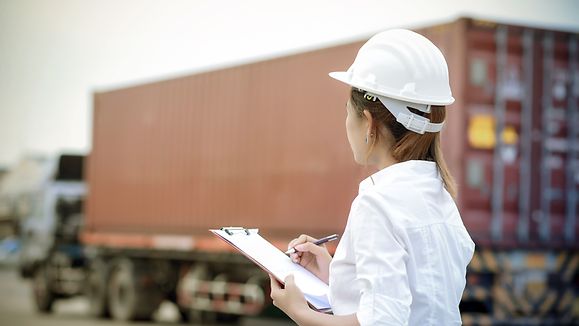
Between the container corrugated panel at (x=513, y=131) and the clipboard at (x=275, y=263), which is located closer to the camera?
the clipboard at (x=275, y=263)

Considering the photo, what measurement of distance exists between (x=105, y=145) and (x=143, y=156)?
142 cm

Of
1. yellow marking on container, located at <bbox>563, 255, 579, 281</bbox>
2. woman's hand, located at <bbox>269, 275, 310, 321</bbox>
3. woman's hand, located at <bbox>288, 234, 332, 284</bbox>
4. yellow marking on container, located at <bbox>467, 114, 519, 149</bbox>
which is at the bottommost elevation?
yellow marking on container, located at <bbox>563, 255, 579, 281</bbox>

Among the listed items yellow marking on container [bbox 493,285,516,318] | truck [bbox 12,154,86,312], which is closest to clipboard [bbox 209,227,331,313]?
yellow marking on container [bbox 493,285,516,318]

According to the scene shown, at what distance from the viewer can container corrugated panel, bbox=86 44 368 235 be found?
11773 mm

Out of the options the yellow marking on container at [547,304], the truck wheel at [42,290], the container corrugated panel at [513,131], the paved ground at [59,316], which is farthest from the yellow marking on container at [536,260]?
the truck wheel at [42,290]

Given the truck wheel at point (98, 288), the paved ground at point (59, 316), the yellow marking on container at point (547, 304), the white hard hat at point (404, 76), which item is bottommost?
the paved ground at point (59, 316)

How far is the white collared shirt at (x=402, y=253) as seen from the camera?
208cm

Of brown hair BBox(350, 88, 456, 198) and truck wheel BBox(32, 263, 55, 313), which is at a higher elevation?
brown hair BBox(350, 88, 456, 198)

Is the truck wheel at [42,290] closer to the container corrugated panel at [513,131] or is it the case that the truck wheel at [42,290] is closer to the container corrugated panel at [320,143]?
the container corrugated panel at [320,143]

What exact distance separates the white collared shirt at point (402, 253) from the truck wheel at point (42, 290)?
53.3ft

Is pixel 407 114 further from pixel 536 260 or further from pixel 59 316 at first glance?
pixel 59 316

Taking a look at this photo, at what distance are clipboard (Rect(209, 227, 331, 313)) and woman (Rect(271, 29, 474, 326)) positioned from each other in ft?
0.13

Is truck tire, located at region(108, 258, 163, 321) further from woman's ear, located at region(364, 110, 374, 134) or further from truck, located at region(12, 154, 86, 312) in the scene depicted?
woman's ear, located at region(364, 110, 374, 134)

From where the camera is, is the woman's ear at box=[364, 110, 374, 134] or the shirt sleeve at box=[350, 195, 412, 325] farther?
the woman's ear at box=[364, 110, 374, 134]
